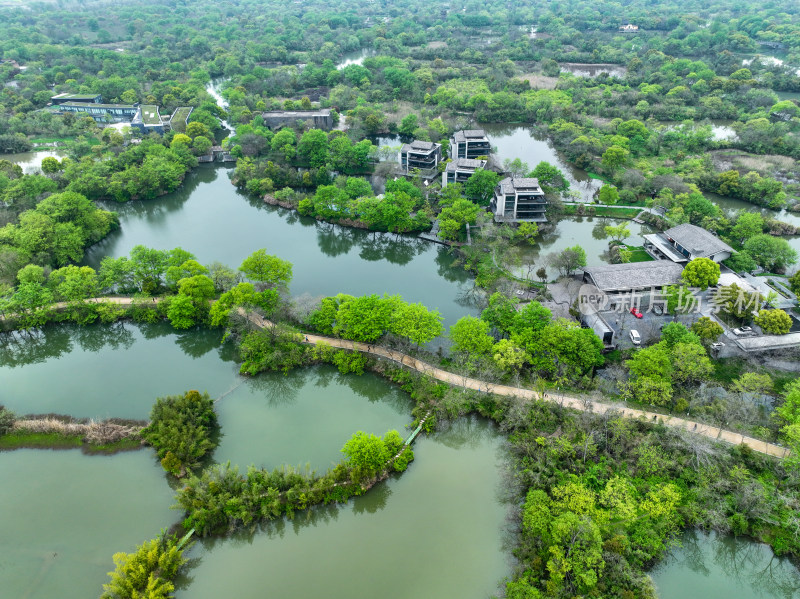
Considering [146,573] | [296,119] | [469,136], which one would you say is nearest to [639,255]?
[469,136]

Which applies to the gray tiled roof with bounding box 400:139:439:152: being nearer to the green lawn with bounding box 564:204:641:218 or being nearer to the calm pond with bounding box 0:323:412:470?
the green lawn with bounding box 564:204:641:218

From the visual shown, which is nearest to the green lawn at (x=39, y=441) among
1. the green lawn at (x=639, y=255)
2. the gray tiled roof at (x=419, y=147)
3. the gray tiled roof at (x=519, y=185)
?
the gray tiled roof at (x=519, y=185)

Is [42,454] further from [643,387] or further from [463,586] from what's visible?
[643,387]

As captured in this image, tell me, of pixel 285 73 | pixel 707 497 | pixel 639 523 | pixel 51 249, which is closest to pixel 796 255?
pixel 707 497

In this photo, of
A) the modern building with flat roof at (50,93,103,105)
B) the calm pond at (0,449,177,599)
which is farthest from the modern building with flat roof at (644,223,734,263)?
the modern building with flat roof at (50,93,103,105)

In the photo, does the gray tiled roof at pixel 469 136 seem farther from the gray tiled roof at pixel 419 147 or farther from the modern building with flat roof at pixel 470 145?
the gray tiled roof at pixel 419 147

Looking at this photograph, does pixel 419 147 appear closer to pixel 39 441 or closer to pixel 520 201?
pixel 520 201
